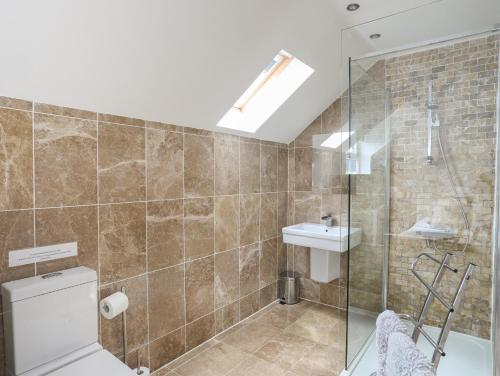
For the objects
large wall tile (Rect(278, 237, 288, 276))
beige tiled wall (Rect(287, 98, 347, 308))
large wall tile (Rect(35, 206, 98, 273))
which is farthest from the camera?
large wall tile (Rect(278, 237, 288, 276))

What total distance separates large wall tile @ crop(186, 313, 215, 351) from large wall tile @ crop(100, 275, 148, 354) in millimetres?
425

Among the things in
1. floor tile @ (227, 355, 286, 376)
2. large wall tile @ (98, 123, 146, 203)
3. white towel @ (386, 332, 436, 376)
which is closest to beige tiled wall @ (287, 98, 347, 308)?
floor tile @ (227, 355, 286, 376)

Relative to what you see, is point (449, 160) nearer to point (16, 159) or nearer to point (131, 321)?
point (131, 321)

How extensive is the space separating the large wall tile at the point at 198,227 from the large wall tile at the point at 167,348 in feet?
1.89

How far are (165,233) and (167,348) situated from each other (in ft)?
2.77

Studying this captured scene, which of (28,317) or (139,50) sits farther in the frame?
(139,50)

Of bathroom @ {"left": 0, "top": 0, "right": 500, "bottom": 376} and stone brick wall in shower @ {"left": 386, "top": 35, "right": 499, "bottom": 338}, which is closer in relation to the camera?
bathroom @ {"left": 0, "top": 0, "right": 500, "bottom": 376}

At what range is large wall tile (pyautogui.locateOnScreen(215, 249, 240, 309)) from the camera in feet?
8.78

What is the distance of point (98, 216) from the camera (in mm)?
1827

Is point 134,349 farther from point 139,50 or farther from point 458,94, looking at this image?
point 458,94

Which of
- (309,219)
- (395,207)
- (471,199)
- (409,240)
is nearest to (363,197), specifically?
(395,207)

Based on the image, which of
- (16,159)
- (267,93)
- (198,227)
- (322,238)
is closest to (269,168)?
(267,93)

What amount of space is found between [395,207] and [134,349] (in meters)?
2.24

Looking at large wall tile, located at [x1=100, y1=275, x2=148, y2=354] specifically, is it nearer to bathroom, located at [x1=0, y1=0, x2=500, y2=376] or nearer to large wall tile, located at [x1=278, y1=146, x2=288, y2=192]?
bathroom, located at [x1=0, y1=0, x2=500, y2=376]
